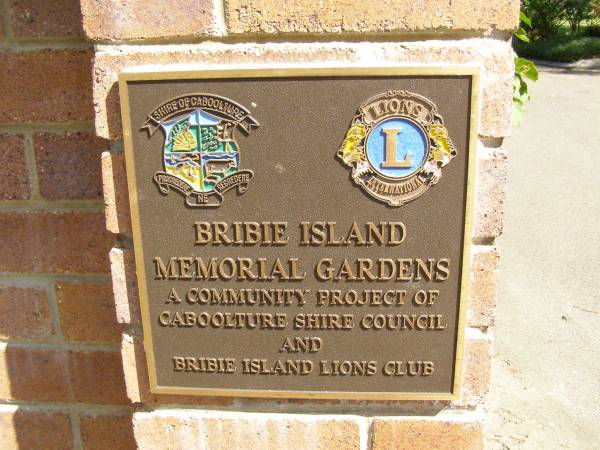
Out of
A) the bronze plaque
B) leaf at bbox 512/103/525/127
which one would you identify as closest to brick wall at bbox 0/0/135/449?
the bronze plaque

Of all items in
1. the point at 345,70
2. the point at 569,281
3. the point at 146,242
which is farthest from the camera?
the point at 569,281

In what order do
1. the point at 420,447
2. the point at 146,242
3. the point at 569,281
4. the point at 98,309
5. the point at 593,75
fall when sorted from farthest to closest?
the point at 593,75 < the point at 569,281 < the point at 98,309 < the point at 420,447 < the point at 146,242

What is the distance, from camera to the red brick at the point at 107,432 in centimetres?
162

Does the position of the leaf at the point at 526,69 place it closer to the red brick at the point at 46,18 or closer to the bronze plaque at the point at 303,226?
the bronze plaque at the point at 303,226

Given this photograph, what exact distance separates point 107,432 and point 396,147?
126 centimetres

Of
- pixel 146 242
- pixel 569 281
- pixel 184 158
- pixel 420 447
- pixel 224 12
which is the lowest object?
pixel 569 281

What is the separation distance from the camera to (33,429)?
1.64 m

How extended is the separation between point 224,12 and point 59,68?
1.70 feet

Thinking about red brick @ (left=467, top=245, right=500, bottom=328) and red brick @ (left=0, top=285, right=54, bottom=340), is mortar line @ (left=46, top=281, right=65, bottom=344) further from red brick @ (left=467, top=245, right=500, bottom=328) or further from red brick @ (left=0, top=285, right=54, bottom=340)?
red brick @ (left=467, top=245, right=500, bottom=328)

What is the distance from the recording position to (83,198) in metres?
1.46

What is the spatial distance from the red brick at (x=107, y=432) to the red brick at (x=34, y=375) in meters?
0.11

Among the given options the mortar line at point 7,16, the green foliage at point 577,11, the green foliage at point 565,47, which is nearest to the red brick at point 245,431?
the mortar line at point 7,16

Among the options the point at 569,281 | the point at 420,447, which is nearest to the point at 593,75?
the point at 569,281

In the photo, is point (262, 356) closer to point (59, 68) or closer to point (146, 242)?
point (146, 242)
